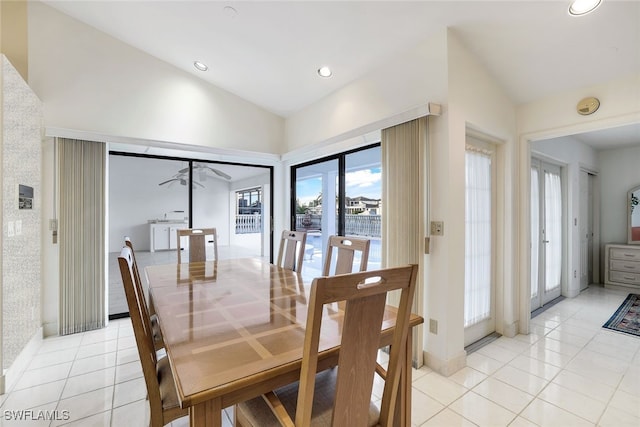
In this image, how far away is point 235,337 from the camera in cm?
118

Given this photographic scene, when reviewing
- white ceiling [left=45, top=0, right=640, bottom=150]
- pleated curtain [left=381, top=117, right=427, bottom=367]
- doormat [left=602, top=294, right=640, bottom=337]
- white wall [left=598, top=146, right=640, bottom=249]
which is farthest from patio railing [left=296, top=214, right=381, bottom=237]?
white wall [left=598, top=146, right=640, bottom=249]

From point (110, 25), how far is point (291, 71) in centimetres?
199

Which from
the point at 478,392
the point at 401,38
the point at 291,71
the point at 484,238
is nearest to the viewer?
the point at 478,392

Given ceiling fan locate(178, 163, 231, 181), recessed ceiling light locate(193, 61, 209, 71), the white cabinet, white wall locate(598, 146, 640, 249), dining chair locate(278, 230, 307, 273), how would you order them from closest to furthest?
dining chair locate(278, 230, 307, 273)
recessed ceiling light locate(193, 61, 209, 71)
the white cabinet
ceiling fan locate(178, 163, 231, 181)
white wall locate(598, 146, 640, 249)

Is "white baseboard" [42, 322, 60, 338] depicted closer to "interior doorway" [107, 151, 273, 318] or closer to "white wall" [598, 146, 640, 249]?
"interior doorway" [107, 151, 273, 318]

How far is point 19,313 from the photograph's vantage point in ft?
7.64

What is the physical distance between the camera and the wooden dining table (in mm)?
887

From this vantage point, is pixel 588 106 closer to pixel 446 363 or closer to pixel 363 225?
pixel 363 225

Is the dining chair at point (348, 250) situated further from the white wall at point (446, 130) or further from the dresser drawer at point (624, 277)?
the dresser drawer at point (624, 277)

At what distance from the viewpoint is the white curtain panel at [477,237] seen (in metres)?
2.73

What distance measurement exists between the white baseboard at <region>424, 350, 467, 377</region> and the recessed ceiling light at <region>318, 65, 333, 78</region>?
2.99m

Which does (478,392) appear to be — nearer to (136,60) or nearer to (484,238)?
(484,238)

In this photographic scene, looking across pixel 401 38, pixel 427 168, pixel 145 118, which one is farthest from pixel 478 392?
pixel 145 118

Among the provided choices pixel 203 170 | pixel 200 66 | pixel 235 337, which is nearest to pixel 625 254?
pixel 235 337
